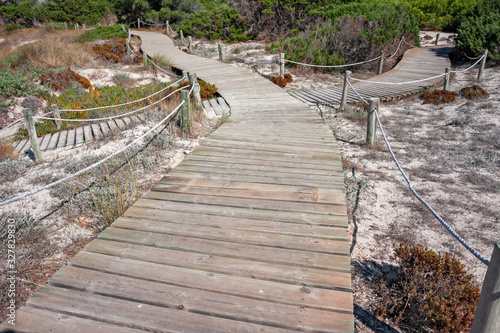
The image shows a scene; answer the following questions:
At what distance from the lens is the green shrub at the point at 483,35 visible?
13305 millimetres

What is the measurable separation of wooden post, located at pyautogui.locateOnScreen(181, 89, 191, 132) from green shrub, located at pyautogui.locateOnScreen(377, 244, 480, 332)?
16.3 feet

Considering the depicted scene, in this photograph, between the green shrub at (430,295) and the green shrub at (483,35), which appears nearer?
the green shrub at (430,295)

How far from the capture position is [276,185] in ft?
14.0

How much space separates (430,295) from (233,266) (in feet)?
5.80

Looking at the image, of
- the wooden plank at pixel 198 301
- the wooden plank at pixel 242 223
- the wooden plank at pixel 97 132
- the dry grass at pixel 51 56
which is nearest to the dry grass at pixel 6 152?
the wooden plank at pixel 97 132

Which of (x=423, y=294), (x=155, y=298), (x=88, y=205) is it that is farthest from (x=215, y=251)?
(x=88, y=205)

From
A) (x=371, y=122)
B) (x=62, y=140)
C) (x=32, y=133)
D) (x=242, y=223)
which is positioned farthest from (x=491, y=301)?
(x=62, y=140)

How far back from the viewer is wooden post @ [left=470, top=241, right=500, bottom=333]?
1.87 meters

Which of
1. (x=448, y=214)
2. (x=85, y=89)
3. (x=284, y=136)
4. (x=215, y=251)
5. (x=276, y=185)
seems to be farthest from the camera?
(x=85, y=89)

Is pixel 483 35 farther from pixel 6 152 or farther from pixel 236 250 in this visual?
pixel 6 152

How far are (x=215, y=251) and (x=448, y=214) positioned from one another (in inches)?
136

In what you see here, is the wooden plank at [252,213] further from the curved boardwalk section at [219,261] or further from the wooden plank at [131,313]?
the wooden plank at [131,313]

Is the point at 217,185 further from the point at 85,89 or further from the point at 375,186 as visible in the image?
the point at 85,89

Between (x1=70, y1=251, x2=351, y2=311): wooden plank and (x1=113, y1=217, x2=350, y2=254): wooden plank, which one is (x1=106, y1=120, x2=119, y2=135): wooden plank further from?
(x1=70, y1=251, x2=351, y2=311): wooden plank
